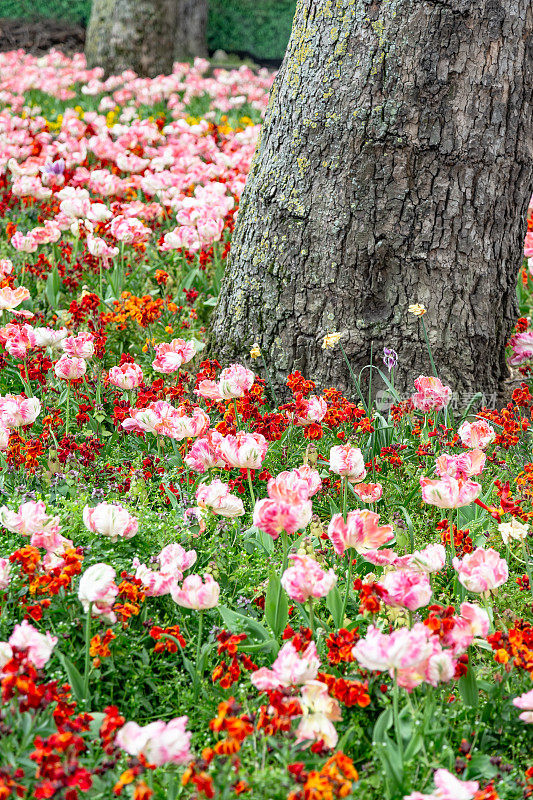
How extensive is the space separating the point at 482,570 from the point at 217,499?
2.34ft

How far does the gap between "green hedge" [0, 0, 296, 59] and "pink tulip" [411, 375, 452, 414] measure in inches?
436

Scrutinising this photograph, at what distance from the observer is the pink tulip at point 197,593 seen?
173cm

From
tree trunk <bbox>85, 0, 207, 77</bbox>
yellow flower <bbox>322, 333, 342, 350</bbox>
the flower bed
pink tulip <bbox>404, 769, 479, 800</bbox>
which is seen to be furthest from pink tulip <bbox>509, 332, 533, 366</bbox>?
tree trunk <bbox>85, 0, 207, 77</bbox>

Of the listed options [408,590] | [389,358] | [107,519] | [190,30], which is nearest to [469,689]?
[408,590]

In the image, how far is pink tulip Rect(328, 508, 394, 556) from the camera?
1766mm

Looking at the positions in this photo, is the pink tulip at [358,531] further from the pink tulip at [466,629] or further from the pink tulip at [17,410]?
the pink tulip at [17,410]

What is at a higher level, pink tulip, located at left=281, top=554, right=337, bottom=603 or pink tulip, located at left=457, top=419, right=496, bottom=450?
pink tulip, located at left=457, top=419, right=496, bottom=450

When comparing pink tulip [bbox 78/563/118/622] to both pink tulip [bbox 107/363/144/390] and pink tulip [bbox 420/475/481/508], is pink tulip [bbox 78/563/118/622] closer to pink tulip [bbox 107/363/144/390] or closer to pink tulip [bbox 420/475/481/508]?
pink tulip [bbox 420/475/481/508]

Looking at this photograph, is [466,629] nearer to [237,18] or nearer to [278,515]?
[278,515]

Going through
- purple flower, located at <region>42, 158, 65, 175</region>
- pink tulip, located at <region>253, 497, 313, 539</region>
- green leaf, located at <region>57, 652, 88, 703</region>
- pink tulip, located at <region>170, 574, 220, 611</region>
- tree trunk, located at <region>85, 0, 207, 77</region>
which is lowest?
green leaf, located at <region>57, 652, 88, 703</region>

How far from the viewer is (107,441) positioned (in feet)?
9.34

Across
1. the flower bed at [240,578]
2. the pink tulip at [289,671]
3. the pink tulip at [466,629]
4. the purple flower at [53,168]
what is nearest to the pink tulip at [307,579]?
the flower bed at [240,578]

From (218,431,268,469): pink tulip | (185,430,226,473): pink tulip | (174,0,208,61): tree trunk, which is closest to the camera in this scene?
(218,431,268,469): pink tulip

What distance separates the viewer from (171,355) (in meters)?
2.75
